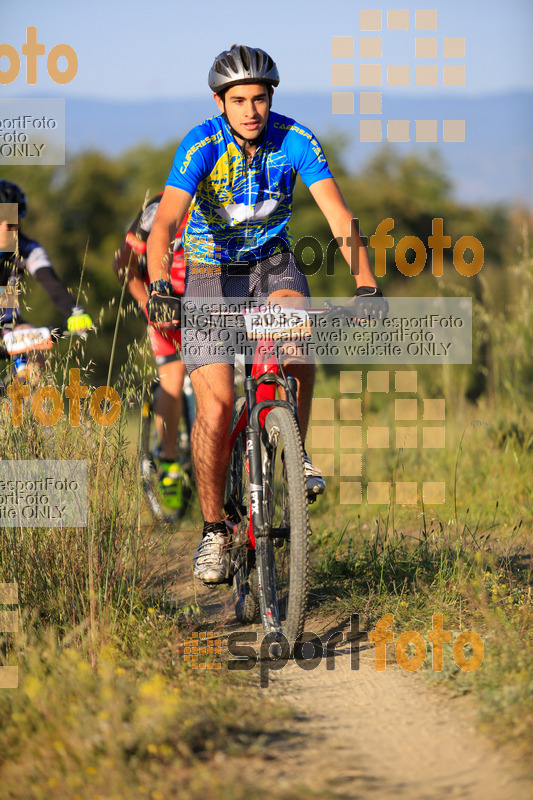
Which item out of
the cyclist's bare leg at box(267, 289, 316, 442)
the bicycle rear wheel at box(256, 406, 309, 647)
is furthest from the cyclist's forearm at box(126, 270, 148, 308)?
the bicycle rear wheel at box(256, 406, 309, 647)

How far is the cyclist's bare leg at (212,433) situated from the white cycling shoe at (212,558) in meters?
0.10

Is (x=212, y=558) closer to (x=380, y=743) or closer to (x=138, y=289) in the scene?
(x=380, y=743)

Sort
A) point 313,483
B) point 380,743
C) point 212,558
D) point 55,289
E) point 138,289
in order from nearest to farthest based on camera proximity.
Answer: point 380,743, point 313,483, point 212,558, point 55,289, point 138,289

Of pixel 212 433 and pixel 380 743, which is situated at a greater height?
pixel 212 433

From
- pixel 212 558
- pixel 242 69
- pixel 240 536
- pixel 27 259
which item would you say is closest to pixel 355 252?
pixel 242 69

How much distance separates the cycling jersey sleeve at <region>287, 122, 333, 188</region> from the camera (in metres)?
3.60

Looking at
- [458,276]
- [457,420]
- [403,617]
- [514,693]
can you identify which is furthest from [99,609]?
[458,276]

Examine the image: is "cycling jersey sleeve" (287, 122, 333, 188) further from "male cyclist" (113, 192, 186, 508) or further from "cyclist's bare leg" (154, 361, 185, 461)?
"cyclist's bare leg" (154, 361, 185, 461)

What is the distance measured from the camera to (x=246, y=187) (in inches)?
143

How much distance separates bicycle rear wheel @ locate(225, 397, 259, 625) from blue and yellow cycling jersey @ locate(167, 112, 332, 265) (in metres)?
0.70

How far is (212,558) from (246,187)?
159 centimetres

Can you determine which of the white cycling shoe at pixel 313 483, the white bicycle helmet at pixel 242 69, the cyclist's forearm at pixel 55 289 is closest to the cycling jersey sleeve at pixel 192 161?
the white bicycle helmet at pixel 242 69

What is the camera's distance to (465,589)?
350cm

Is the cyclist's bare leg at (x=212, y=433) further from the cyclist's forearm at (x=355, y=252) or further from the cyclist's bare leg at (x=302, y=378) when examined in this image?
the cyclist's forearm at (x=355, y=252)
